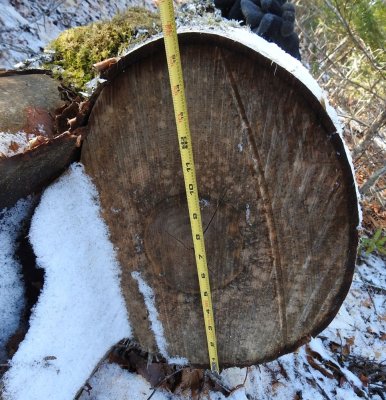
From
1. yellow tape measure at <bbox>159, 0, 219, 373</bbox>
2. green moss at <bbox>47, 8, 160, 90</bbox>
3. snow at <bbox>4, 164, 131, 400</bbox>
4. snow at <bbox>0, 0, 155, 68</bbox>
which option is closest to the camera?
yellow tape measure at <bbox>159, 0, 219, 373</bbox>

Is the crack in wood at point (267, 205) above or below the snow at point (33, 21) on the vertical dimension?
below

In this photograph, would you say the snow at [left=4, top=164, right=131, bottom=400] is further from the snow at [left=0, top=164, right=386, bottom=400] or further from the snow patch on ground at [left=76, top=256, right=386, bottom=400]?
the snow patch on ground at [left=76, top=256, right=386, bottom=400]

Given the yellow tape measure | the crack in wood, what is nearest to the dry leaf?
the yellow tape measure

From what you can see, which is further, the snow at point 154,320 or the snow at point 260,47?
the snow at point 154,320

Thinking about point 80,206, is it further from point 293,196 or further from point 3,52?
point 3,52

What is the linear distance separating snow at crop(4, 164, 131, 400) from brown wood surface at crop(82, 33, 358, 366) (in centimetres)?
8

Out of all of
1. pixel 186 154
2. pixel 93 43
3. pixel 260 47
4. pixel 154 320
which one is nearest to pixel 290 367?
Result: pixel 154 320

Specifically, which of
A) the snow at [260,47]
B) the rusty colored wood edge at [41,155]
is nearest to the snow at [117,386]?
the rusty colored wood edge at [41,155]

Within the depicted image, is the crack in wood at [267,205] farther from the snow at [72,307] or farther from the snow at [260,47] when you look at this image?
the snow at [72,307]

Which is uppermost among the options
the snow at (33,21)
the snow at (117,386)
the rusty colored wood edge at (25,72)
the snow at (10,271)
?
the snow at (33,21)

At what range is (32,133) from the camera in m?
1.36

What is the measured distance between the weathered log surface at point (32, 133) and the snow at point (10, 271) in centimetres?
6

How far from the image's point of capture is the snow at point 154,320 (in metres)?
1.72

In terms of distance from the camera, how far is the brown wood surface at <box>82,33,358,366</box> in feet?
4.20
